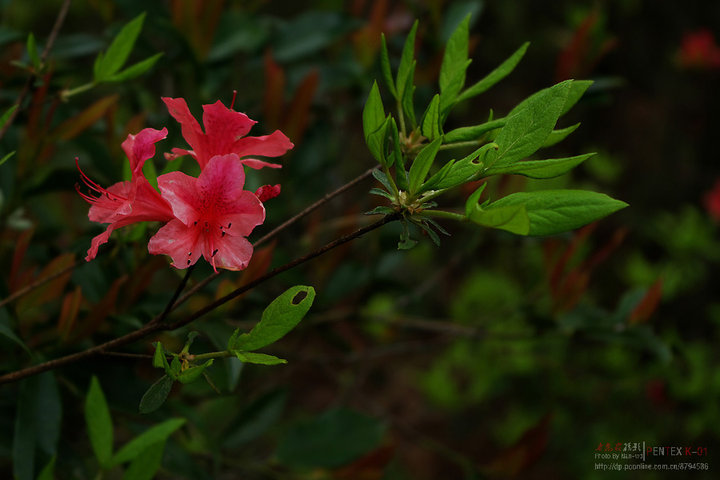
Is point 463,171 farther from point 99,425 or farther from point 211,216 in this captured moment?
point 99,425

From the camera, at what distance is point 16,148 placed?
999 mm

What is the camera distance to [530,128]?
20.7 inches

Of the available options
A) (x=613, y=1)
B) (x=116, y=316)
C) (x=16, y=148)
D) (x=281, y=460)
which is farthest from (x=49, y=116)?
(x=613, y=1)

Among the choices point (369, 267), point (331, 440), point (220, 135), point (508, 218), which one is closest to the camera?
point (508, 218)

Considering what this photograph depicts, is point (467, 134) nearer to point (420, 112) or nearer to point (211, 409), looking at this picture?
point (420, 112)

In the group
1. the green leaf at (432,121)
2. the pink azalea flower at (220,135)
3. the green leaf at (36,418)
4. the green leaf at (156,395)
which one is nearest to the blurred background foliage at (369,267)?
the green leaf at (36,418)

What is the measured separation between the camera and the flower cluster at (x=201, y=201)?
1.77 ft

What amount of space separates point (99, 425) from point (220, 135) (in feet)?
1.30

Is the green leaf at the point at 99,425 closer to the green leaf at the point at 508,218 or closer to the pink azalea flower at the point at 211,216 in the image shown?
the pink azalea flower at the point at 211,216

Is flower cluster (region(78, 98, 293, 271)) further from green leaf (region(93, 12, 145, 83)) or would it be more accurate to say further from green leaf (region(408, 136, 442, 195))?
green leaf (region(93, 12, 145, 83))

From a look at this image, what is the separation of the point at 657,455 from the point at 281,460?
1.45m

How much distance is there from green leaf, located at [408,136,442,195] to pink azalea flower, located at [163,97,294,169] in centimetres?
13

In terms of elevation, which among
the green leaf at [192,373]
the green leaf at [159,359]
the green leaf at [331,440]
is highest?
the green leaf at [159,359]

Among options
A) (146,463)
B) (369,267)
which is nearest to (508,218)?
(146,463)
